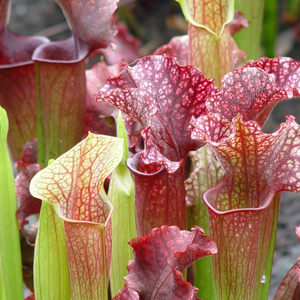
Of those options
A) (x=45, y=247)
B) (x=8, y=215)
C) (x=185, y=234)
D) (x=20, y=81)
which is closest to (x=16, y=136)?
(x=20, y=81)

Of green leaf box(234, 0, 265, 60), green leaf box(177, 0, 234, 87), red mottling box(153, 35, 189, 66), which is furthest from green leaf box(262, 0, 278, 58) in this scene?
green leaf box(177, 0, 234, 87)

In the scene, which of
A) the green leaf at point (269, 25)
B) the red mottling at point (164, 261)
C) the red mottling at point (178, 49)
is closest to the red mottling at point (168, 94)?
the red mottling at point (164, 261)

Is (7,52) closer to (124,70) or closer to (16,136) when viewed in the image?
(16,136)

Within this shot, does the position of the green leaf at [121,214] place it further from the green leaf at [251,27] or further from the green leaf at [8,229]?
the green leaf at [251,27]

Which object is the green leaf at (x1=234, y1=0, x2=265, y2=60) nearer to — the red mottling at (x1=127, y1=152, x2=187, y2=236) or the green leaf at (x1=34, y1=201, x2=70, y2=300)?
the red mottling at (x1=127, y1=152, x2=187, y2=236)

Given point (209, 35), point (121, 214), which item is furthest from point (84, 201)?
point (209, 35)

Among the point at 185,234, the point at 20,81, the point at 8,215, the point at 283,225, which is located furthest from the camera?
the point at 283,225
